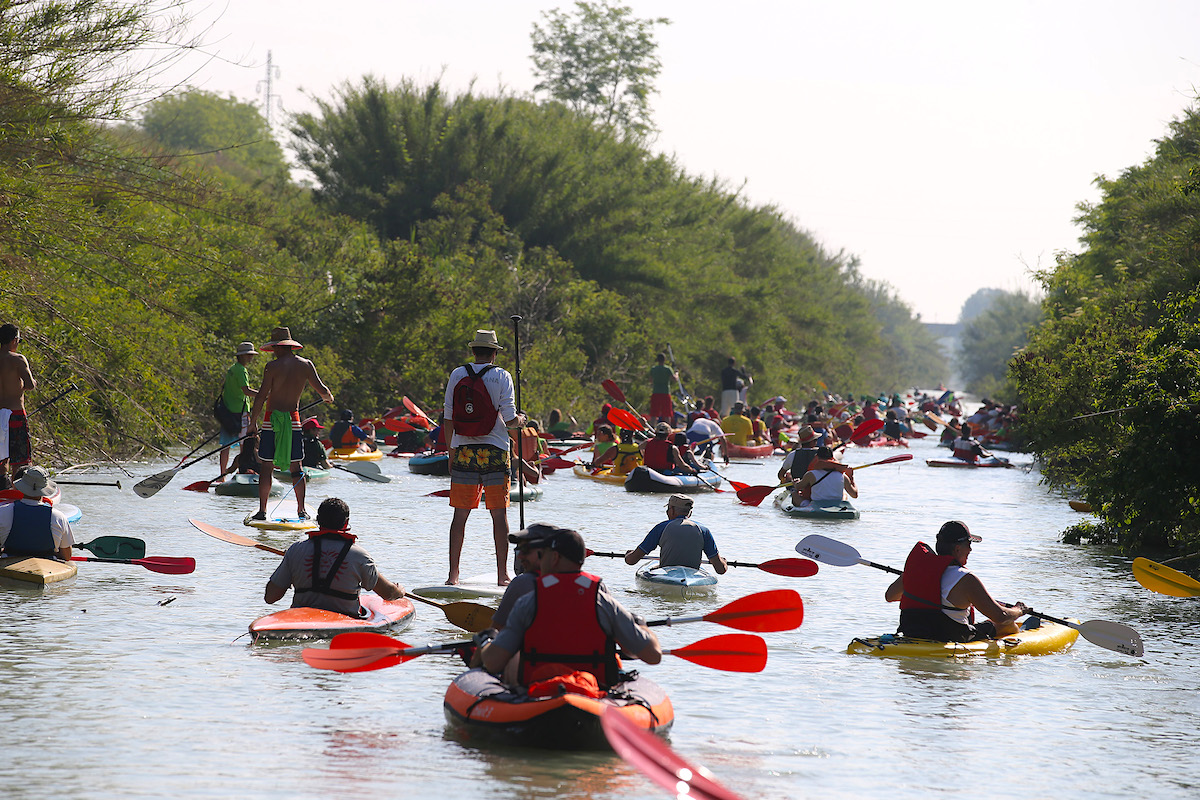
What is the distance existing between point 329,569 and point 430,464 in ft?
46.3

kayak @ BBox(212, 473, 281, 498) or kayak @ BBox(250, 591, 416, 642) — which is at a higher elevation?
kayak @ BBox(212, 473, 281, 498)

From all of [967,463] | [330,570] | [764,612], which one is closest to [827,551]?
[764,612]

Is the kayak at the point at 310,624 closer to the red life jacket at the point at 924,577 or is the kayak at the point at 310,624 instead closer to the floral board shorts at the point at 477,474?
the floral board shorts at the point at 477,474

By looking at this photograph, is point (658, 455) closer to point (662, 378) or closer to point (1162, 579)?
point (1162, 579)

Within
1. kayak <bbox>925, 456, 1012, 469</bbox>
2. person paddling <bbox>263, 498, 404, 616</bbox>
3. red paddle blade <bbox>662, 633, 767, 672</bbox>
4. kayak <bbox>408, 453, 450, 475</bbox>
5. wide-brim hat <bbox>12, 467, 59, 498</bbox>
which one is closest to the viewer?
red paddle blade <bbox>662, 633, 767, 672</bbox>

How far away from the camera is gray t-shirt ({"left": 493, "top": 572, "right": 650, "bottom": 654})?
6074mm

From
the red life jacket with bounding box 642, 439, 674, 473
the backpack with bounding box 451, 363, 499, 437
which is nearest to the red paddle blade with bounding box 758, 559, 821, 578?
the backpack with bounding box 451, 363, 499, 437

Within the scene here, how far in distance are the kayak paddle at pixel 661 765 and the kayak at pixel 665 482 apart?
14506 millimetres

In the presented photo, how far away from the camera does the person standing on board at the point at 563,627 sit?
6074 millimetres

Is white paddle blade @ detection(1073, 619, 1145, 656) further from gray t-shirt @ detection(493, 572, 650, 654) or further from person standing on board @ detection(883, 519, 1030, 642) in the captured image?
gray t-shirt @ detection(493, 572, 650, 654)

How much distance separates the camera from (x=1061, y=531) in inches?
667

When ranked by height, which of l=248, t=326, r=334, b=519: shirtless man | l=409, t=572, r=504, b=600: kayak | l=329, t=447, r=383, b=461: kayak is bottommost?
l=409, t=572, r=504, b=600: kayak

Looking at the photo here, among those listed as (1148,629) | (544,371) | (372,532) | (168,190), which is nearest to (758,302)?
(544,371)

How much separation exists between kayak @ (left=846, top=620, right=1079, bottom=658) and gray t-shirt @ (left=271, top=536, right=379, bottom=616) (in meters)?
3.21
